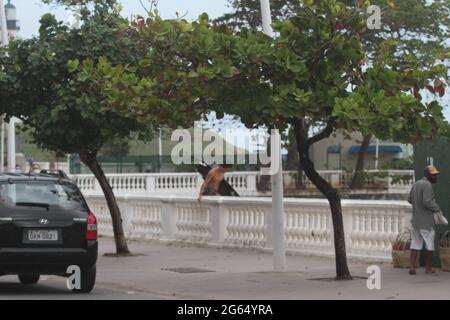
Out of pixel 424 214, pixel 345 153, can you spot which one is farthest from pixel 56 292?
pixel 345 153

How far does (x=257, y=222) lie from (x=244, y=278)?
5.03 meters

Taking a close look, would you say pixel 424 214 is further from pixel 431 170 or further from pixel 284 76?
pixel 284 76

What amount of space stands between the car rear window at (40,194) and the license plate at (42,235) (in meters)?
0.42

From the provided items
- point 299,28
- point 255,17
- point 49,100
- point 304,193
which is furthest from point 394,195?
point 299,28

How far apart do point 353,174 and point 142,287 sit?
31505 mm

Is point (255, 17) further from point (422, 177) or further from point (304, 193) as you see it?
point (422, 177)

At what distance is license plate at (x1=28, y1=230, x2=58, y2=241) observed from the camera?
13625 mm

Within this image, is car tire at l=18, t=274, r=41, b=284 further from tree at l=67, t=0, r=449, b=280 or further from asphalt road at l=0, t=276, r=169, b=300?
tree at l=67, t=0, r=449, b=280

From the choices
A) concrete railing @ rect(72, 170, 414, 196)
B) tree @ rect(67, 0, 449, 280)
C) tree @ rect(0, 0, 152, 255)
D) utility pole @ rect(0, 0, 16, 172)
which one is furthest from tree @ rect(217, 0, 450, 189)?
tree @ rect(67, 0, 449, 280)

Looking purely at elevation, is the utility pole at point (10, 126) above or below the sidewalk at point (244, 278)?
above

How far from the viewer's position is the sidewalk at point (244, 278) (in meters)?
13.8

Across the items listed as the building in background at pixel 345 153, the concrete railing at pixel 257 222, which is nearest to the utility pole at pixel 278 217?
the concrete railing at pixel 257 222

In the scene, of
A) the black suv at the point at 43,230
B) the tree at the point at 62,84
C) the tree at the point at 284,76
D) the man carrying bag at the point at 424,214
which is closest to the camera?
the tree at the point at 284,76

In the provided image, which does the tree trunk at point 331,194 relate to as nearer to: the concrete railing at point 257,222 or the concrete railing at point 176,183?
the concrete railing at point 257,222
